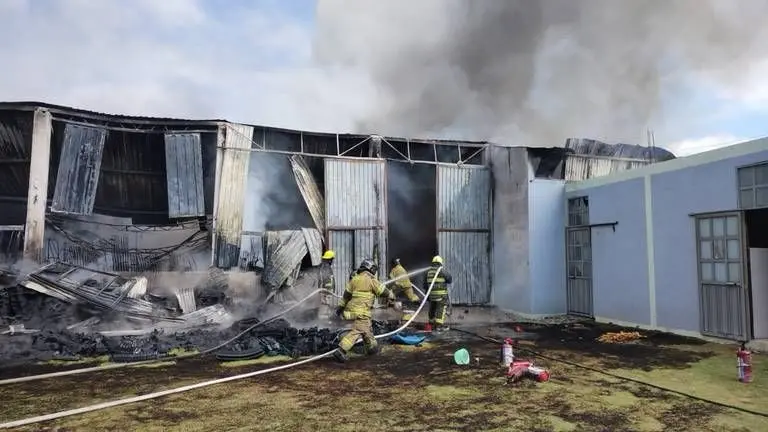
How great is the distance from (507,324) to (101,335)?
8.61 m

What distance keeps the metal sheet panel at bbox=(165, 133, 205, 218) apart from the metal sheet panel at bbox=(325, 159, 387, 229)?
3187 mm

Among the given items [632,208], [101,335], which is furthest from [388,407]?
[632,208]

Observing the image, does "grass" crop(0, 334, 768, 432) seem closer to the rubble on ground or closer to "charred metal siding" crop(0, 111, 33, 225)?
the rubble on ground

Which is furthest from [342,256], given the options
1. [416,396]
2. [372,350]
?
[416,396]

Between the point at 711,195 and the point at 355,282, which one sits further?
the point at 711,195

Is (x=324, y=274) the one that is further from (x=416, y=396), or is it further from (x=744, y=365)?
(x=744, y=365)

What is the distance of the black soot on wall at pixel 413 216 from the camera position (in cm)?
1519

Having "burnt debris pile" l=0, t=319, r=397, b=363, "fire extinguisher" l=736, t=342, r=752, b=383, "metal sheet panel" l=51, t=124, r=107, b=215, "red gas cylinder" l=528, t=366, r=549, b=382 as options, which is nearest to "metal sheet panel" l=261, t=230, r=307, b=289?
"burnt debris pile" l=0, t=319, r=397, b=363

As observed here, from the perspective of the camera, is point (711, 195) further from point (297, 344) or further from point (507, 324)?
point (297, 344)

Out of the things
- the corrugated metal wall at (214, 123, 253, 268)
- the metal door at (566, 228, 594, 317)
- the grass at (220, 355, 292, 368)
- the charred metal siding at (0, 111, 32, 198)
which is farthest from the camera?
the metal door at (566, 228, 594, 317)

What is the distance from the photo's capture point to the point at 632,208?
37.8 feet

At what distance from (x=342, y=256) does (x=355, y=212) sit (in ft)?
4.00

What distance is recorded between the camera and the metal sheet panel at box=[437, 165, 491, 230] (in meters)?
14.9

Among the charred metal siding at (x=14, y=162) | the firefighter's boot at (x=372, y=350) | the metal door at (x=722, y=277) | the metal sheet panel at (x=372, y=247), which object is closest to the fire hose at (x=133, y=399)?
the firefighter's boot at (x=372, y=350)
